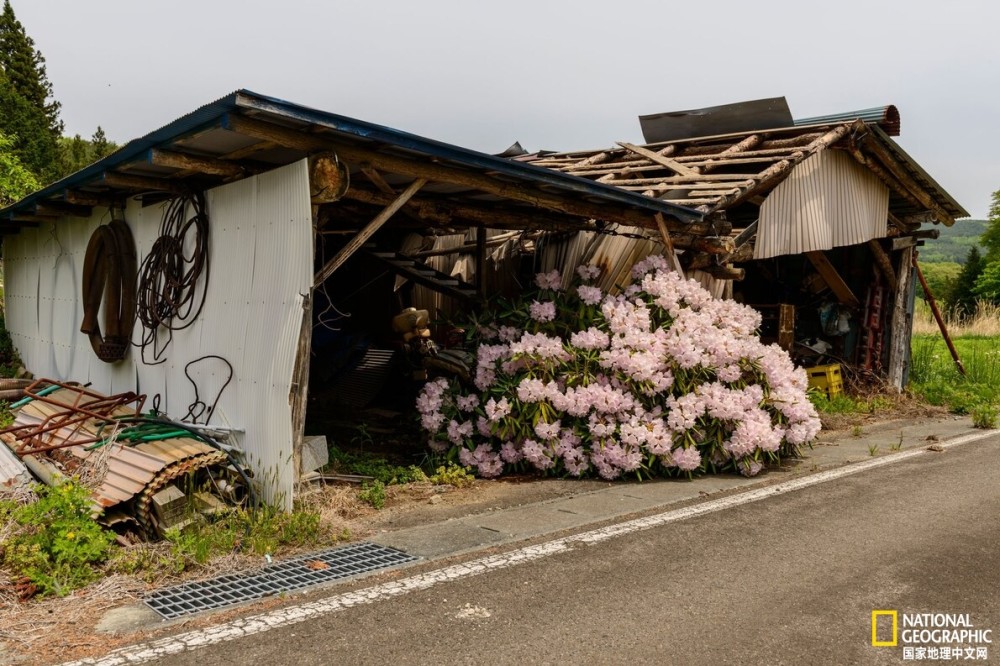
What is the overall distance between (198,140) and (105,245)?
135 inches

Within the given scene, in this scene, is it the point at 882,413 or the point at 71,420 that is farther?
the point at 882,413

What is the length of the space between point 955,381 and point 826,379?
12.2 feet

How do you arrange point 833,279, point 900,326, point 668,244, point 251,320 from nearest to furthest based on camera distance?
point 251,320, point 668,244, point 833,279, point 900,326

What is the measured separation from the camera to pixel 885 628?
4.06 meters

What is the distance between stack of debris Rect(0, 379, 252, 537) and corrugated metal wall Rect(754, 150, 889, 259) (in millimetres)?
7503

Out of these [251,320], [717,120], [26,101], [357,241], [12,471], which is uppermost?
[26,101]

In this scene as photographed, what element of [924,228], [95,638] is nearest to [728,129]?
[924,228]

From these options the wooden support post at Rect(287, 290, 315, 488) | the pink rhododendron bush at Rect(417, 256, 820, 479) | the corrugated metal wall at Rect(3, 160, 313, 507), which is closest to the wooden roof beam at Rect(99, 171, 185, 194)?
the corrugated metal wall at Rect(3, 160, 313, 507)

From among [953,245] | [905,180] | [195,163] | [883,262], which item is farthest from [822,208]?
[953,245]

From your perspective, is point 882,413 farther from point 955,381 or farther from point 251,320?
point 251,320

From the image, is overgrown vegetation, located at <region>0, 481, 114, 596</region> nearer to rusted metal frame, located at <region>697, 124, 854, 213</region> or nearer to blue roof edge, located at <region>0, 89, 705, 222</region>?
blue roof edge, located at <region>0, 89, 705, 222</region>

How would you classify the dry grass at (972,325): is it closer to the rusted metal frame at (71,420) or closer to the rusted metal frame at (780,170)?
the rusted metal frame at (780,170)

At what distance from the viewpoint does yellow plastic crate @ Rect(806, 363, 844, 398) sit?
12.8 m

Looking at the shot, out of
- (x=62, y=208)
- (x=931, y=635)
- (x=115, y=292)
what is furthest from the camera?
(x=62, y=208)
